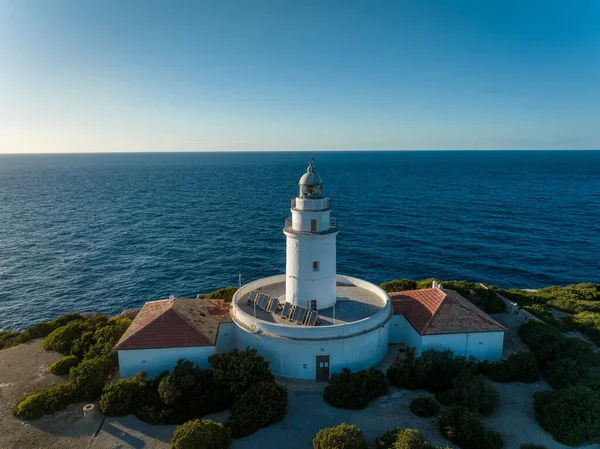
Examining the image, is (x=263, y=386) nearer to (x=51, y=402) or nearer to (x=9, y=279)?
(x=51, y=402)

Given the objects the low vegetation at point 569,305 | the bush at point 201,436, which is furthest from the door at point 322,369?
the low vegetation at point 569,305

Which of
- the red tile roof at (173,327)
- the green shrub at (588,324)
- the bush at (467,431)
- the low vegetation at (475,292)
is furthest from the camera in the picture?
the low vegetation at (475,292)

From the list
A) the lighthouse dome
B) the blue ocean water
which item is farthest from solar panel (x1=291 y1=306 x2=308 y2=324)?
the blue ocean water

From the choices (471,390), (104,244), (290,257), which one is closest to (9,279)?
(104,244)

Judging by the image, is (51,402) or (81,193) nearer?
(51,402)

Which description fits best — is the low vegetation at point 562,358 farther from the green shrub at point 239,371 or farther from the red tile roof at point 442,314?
the green shrub at point 239,371

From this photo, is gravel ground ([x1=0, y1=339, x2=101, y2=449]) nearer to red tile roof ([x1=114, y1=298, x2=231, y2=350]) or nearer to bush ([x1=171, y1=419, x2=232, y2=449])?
red tile roof ([x1=114, y1=298, x2=231, y2=350])

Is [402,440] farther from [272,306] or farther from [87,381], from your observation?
[87,381]
